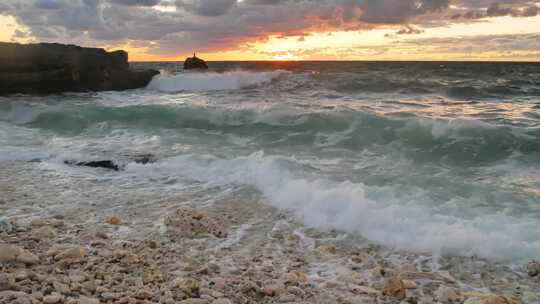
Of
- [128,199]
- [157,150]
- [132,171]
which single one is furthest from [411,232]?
[157,150]

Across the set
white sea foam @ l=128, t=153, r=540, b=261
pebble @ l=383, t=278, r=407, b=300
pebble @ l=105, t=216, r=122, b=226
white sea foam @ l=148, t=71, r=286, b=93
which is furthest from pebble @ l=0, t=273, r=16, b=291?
white sea foam @ l=148, t=71, r=286, b=93

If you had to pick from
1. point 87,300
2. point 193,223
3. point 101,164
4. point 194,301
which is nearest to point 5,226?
point 193,223

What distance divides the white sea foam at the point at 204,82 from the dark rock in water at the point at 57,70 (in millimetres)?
2358

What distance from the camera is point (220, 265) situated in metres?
4.16

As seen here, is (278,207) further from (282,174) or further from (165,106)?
(165,106)

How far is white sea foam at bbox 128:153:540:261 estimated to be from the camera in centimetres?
457

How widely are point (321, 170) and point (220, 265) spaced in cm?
437

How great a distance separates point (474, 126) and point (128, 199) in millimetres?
9411

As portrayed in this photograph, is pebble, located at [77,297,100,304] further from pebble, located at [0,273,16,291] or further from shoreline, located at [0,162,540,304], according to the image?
pebble, located at [0,273,16,291]

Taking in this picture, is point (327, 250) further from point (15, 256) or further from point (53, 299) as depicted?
point (15, 256)

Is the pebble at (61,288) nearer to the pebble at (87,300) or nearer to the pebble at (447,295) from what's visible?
the pebble at (87,300)

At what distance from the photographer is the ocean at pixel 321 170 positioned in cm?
520

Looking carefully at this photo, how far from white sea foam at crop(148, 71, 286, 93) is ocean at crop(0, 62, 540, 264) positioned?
17.3 metres

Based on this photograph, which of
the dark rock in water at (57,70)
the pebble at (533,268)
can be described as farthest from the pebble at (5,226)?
the dark rock in water at (57,70)
